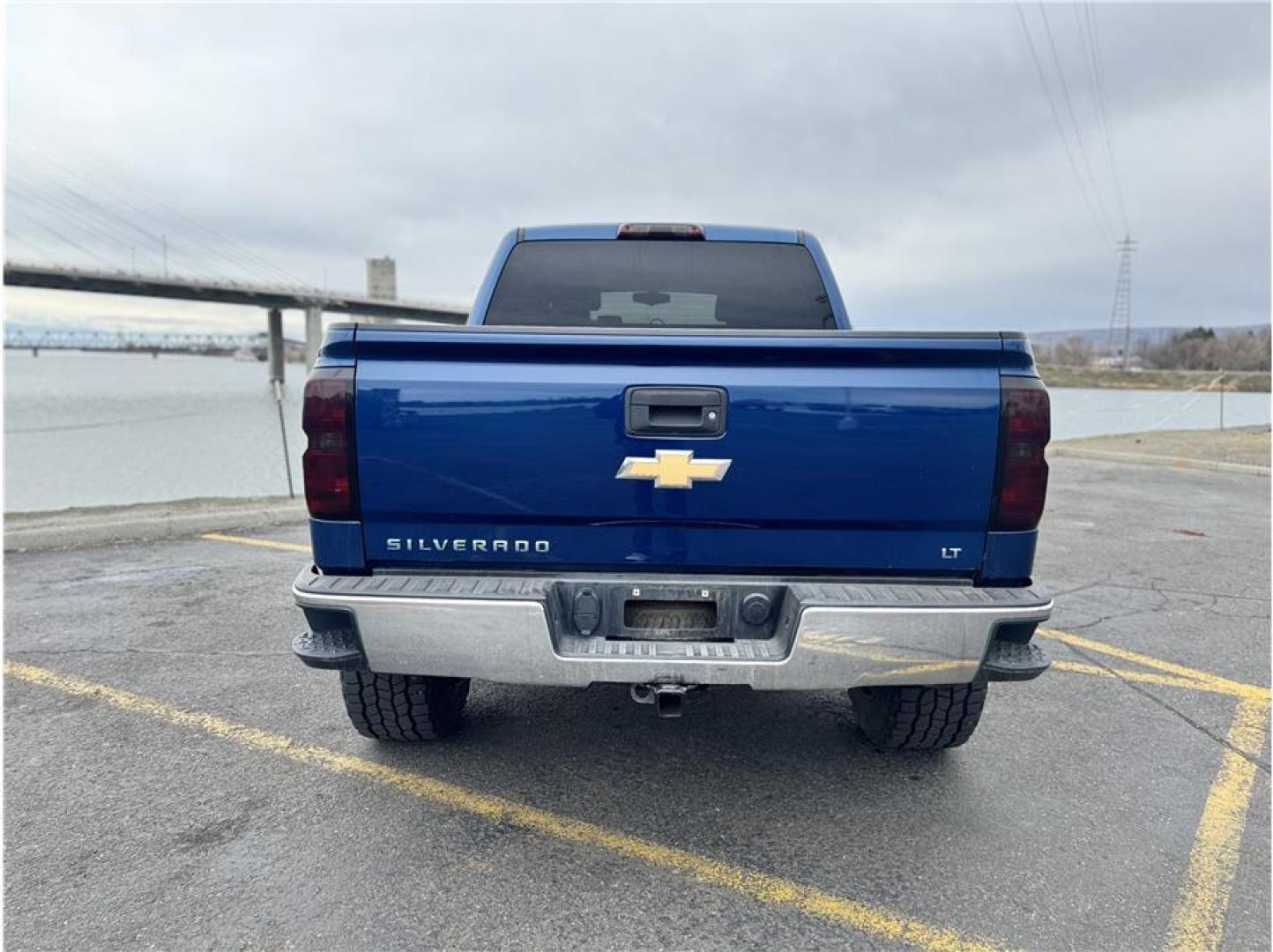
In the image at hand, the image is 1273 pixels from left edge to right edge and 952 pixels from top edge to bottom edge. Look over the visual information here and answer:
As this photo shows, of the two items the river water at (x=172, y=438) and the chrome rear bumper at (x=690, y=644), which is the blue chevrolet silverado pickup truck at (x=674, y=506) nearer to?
the chrome rear bumper at (x=690, y=644)

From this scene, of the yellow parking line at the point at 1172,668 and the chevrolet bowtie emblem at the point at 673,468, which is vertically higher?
the chevrolet bowtie emblem at the point at 673,468

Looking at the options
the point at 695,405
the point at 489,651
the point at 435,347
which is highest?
the point at 435,347

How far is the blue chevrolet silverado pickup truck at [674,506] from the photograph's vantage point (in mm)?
2506

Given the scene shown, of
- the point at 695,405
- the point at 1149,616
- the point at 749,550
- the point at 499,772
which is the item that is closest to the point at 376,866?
the point at 499,772

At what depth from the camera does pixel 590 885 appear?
99.2 inches

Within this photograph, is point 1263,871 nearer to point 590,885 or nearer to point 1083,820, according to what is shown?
point 1083,820

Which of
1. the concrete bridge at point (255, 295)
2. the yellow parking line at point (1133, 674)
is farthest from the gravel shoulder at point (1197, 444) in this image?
the concrete bridge at point (255, 295)

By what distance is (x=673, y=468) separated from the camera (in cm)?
254

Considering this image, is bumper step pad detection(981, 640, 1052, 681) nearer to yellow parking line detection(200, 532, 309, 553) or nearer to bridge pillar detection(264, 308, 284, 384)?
yellow parking line detection(200, 532, 309, 553)

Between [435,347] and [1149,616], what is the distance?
5234 millimetres

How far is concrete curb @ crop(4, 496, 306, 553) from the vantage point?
7.21 m

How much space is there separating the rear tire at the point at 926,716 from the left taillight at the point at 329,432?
2.27 meters

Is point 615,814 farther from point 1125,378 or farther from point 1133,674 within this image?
point 1125,378

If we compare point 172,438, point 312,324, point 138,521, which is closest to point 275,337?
point 312,324
